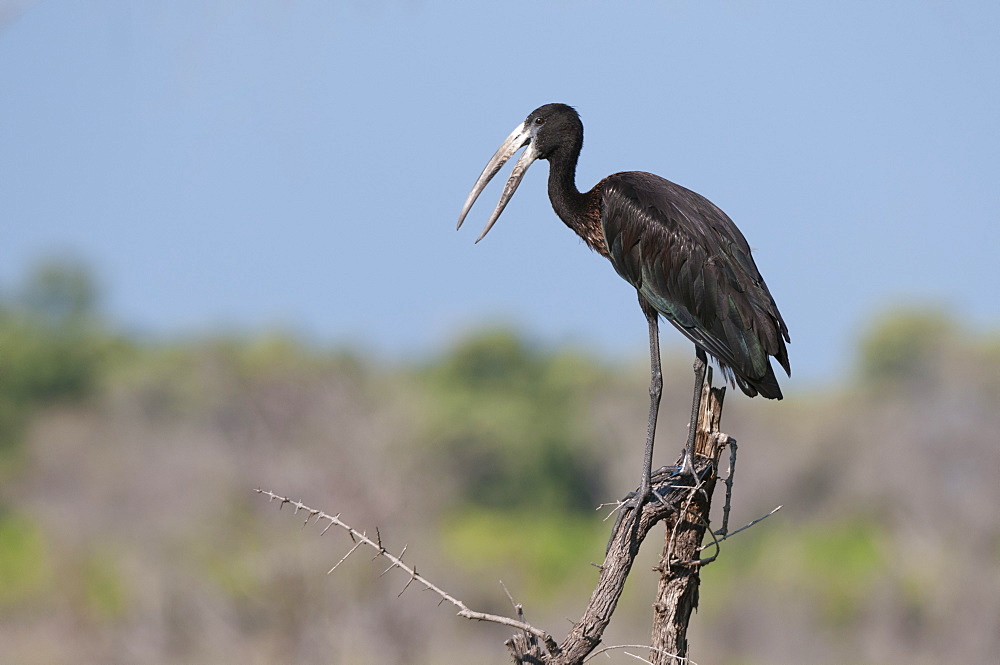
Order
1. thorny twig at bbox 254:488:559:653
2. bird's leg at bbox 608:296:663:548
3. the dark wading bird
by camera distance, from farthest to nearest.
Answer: the dark wading bird → bird's leg at bbox 608:296:663:548 → thorny twig at bbox 254:488:559:653

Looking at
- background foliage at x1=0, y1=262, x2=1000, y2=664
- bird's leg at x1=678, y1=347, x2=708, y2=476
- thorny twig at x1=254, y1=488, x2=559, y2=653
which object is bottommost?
thorny twig at x1=254, y1=488, x2=559, y2=653

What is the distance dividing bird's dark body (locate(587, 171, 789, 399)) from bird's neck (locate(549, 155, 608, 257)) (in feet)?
0.48

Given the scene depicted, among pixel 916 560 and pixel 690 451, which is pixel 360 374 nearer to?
pixel 916 560

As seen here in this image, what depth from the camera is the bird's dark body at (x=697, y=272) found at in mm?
7457

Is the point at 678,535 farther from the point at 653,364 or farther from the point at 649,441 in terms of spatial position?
the point at 653,364

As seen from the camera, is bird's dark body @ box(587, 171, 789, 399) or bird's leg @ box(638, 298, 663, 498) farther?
bird's leg @ box(638, 298, 663, 498)

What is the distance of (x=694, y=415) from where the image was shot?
726 centimetres

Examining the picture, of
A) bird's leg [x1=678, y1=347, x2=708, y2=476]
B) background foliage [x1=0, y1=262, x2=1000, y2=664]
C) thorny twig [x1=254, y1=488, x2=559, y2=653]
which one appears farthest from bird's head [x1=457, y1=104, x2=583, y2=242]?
background foliage [x1=0, y1=262, x2=1000, y2=664]

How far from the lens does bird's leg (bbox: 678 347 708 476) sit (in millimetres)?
→ 7043

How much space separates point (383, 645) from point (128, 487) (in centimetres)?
2769

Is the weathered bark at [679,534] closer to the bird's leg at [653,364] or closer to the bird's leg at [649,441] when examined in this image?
the bird's leg at [649,441]

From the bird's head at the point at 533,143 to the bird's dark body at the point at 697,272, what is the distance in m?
0.65

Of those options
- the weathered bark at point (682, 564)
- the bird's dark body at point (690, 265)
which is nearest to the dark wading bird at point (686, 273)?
the bird's dark body at point (690, 265)

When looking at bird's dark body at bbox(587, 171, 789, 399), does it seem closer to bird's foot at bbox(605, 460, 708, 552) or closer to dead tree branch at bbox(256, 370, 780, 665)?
dead tree branch at bbox(256, 370, 780, 665)
